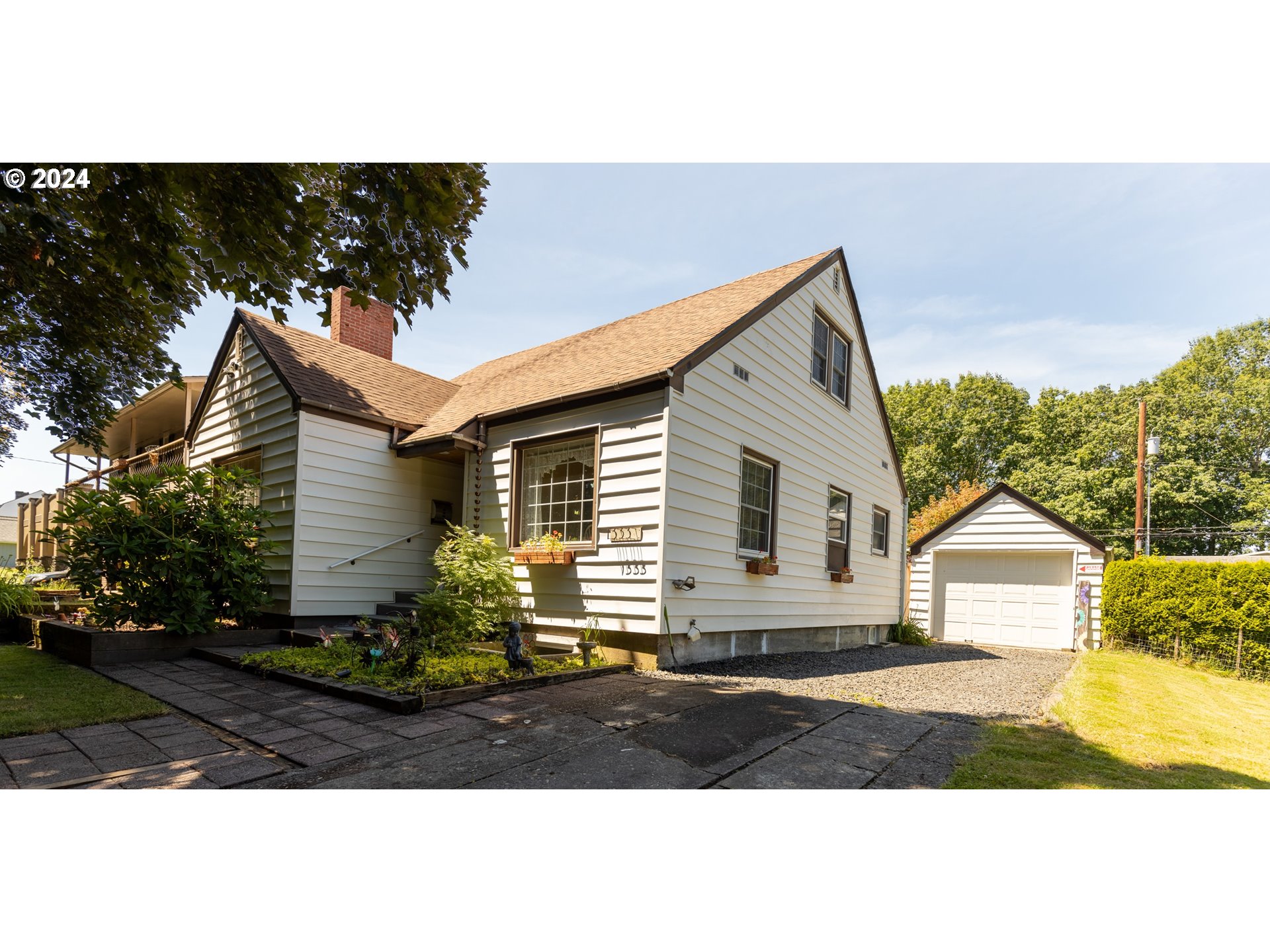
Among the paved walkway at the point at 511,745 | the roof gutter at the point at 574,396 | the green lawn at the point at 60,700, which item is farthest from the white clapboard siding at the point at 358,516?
the paved walkway at the point at 511,745

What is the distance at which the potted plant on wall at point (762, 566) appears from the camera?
884 cm

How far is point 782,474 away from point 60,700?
874 cm

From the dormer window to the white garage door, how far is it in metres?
7.36

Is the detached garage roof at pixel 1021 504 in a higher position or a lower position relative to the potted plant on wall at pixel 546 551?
higher

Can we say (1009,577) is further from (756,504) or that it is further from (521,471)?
(521,471)

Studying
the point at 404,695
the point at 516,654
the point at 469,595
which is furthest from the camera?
the point at 469,595

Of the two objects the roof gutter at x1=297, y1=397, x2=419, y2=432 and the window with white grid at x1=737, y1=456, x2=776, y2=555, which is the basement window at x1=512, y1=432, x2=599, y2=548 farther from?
the roof gutter at x1=297, y1=397, x2=419, y2=432

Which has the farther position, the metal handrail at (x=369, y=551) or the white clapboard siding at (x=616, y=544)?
the metal handrail at (x=369, y=551)

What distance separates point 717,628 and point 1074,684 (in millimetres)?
4663

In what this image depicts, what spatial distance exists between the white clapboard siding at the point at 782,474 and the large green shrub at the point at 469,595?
237 cm

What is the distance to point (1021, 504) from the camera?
15680mm

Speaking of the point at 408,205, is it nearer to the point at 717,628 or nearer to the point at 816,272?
the point at 717,628

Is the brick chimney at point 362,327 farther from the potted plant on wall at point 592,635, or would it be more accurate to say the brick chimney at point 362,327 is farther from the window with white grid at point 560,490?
the potted plant on wall at point 592,635

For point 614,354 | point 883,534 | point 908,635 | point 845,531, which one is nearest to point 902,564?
point 883,534
